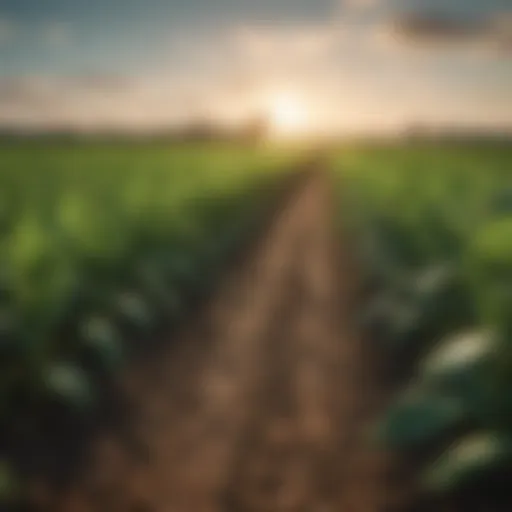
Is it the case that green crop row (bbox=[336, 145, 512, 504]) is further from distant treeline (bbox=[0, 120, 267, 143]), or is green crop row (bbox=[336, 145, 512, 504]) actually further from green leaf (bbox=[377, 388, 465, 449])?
distant treeline (bbox=[0, 120, 267, 143])

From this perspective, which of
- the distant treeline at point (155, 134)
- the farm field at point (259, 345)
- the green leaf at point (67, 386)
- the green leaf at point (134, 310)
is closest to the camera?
the farm field at point (259, 345)

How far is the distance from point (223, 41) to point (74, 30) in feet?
1.22

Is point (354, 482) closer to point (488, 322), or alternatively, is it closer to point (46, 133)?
point (488, 322)

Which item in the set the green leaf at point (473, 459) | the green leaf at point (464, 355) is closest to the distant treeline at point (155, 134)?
the green leaf at point (464, 355)

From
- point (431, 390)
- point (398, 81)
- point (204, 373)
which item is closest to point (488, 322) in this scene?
point (431, 390)

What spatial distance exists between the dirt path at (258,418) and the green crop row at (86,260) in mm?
170

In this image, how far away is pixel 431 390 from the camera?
77.1 inches

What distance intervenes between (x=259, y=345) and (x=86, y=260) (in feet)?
2.14

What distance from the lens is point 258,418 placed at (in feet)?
7.43

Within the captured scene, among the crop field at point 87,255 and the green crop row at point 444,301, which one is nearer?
the green crop row at point 444,301

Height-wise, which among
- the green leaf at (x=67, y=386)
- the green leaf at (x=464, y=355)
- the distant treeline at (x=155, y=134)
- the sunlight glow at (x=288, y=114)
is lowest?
the green leaf at (x=67, y=386)

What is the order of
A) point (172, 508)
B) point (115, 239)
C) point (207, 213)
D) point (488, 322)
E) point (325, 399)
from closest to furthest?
point (488, 322), point (172, 508), point (325, 399), point (115, 239), point (207, 213)

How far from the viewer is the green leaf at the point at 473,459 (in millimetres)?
1674

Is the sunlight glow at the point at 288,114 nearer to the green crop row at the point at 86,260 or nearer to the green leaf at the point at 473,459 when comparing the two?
the green crop row at the point at 86,260
